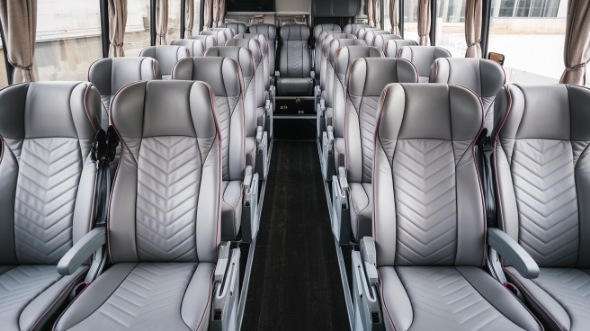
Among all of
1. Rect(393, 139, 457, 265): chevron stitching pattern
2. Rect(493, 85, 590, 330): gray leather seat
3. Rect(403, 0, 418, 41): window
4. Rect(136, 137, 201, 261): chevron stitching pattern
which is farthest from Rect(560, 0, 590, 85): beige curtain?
Rect(403, 0, 418, 41): window

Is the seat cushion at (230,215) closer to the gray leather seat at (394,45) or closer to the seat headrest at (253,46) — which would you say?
the seat headrest at (253,46)

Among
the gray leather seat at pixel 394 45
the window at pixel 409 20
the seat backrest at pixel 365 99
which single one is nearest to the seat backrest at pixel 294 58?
the window at pixel 409 20

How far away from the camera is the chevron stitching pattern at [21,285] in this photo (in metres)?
1.59

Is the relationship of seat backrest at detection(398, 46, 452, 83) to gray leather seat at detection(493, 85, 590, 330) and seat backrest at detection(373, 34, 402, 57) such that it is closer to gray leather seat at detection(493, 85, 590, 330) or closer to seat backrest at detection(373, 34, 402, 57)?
seat backrest at detection(373, 34, 402, 57)

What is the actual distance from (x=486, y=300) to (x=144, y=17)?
6.60 m

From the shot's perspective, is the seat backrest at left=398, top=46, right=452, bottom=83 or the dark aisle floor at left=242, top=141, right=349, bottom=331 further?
the seat backrest at left=398, top=46, right=452, bottom=83

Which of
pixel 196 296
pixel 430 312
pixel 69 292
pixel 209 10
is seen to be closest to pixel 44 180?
pixel 69 292

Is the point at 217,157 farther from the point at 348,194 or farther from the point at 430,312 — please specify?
the point at 430,312

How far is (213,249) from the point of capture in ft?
6.16

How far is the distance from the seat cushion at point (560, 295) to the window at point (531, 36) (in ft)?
6.87

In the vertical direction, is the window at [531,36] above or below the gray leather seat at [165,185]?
above

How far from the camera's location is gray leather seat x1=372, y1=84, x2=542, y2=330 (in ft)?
6.04

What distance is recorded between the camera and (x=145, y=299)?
5.35ft

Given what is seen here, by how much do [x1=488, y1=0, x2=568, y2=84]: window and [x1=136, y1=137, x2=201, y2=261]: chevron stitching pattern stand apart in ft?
9.94
